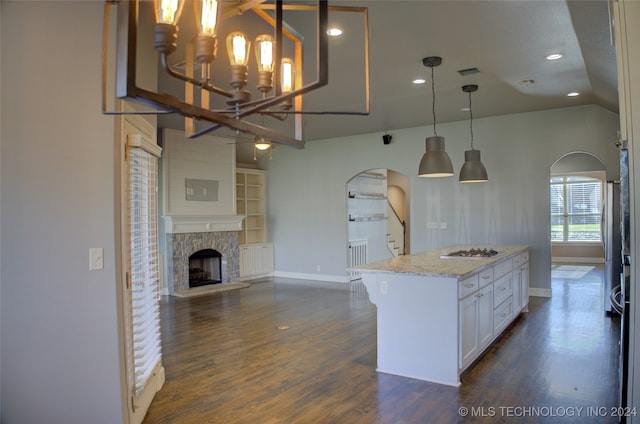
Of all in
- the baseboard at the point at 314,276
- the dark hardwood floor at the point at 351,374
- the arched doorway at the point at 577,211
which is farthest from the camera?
the arched doorway at the point at 577,211

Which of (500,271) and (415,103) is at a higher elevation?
(415,103)

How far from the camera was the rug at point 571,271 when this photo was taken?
9.00 m

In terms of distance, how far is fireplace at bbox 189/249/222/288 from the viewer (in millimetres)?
8477

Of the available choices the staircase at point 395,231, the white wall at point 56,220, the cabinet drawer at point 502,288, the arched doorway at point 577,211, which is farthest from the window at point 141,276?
the arched doorway at point 577,211

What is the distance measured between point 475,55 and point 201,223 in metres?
5.63

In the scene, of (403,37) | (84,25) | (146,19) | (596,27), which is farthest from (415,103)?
(84,25)

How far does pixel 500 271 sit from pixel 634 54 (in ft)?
9.97

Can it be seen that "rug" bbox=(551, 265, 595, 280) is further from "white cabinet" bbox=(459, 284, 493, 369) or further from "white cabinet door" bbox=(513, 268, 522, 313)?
"white cabinet" bbox=(459, 284, 493, 369)

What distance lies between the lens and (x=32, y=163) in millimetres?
2287

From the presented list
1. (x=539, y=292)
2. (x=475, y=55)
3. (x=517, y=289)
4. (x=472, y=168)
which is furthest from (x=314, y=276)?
(x=475, y=55)

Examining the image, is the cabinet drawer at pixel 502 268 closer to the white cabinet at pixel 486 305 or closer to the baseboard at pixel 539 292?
the white cabinet at pixel 486 305

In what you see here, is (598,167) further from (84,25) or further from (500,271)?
(84,25)

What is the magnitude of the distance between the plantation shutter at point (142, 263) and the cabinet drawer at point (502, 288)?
3240 mm

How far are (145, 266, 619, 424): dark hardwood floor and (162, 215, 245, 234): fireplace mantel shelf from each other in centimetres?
202
